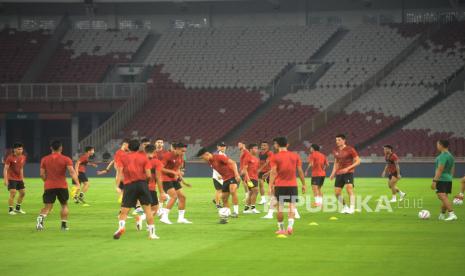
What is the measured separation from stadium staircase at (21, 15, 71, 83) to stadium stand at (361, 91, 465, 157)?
93.8 feet

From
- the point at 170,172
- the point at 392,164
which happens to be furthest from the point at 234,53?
the point at 170,172

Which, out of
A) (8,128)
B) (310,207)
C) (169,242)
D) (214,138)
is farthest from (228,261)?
(8,128)

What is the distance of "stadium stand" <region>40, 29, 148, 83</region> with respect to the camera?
75875mm

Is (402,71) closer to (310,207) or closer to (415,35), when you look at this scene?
(415,35)

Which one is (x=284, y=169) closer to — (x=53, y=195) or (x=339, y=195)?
(x=53, y=195)

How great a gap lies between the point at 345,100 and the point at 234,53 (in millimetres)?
11598

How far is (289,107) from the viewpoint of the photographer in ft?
229

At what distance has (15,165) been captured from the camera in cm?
3002

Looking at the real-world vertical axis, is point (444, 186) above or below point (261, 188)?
above

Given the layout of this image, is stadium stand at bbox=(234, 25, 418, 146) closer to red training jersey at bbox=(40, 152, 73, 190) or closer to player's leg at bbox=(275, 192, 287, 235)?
red training jersey at bbox=(40, 152, 73, 190)

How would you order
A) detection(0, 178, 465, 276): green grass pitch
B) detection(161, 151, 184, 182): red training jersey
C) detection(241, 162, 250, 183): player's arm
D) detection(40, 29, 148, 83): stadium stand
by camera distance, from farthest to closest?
detection(40, 29, 148, 83): stadium stand, detection(241, 162, 250, 183): player's arm, detection(161, 151, 184, 182): red training jersey, detection(0, 178, 465, 276): green grass pitch

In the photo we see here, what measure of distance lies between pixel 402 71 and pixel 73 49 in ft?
88.2

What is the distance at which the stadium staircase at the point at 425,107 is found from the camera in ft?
213

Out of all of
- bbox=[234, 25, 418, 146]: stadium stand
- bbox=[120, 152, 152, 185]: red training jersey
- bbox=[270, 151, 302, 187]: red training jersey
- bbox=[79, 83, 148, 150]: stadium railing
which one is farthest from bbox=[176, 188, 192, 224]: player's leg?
bbox=[79, 83, 148, 150]: stadium railing
